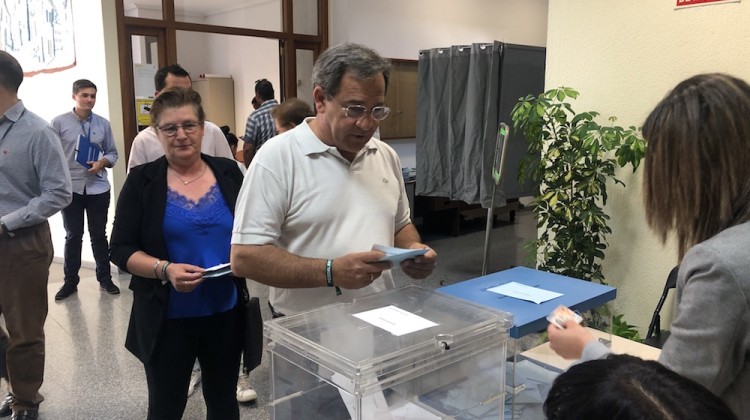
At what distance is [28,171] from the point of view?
91.0 inches

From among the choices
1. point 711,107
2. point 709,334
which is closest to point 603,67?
point 711,107

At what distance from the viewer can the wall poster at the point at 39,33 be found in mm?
4770

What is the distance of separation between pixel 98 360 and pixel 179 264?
185 cm

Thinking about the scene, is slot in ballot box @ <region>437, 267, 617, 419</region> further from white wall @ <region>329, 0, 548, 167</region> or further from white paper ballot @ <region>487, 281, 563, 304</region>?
white wall @ <region>329, 0, 548, 167</region>

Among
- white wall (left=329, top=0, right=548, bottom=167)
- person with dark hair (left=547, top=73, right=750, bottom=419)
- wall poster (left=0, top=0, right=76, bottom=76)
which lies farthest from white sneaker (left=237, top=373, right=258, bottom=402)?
white wall (left=329, top=0, right=548, bottom=167)

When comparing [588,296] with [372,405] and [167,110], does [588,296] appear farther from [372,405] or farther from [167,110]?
[167,110]

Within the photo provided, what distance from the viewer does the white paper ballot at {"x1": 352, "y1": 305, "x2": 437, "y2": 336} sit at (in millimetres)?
1151

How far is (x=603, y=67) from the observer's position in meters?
3.17

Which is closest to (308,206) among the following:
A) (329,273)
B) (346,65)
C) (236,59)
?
(329,273)

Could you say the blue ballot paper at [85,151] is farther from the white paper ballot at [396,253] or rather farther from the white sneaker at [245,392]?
the white paper ballot at [396,253]

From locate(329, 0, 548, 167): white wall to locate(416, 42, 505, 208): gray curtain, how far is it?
1.36 m

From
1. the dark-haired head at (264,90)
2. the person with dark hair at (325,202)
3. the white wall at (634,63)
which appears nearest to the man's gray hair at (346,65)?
the person with dark hair at (325,202)

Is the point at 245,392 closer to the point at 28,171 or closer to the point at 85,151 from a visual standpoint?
the point at 28,171

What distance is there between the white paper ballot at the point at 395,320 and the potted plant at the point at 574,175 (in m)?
2.03
